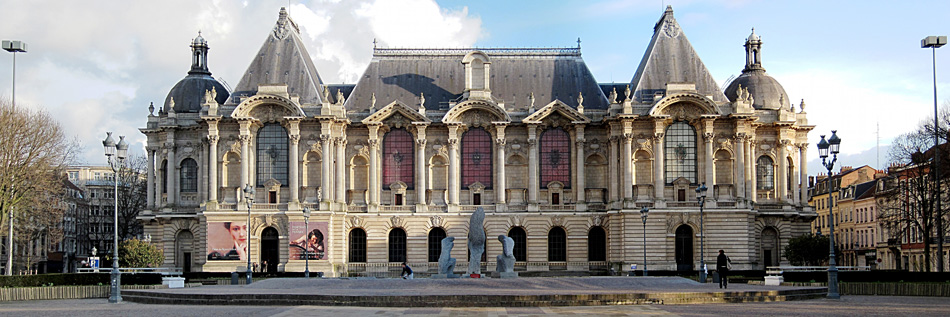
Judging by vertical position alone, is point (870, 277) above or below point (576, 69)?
below

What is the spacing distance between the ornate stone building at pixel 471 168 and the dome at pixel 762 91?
0.43ft

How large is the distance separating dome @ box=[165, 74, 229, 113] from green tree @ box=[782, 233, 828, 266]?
4032 cm

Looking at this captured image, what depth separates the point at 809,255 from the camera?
74.6 m

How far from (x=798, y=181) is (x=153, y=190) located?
45.6 m

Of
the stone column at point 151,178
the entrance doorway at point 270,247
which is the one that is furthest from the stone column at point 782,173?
the stone column at point 151,178

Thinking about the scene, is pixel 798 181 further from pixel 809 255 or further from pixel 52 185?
pixel 52 185

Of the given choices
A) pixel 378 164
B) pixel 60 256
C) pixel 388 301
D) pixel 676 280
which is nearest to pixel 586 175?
pixel 378 164

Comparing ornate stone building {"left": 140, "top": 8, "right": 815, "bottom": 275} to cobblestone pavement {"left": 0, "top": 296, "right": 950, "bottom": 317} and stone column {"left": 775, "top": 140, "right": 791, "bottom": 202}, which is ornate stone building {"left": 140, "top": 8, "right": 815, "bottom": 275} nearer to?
stone column {"left": 775, "top": 140, "right": 791, "bottom": 202}

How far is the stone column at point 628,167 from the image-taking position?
76.3 meters

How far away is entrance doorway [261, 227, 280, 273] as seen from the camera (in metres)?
76.8

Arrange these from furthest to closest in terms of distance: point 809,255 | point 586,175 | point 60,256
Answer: point 60,256 < point 586,175 < point 809,255

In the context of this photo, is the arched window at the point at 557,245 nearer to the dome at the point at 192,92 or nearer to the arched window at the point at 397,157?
the arched window at the point at 397,157

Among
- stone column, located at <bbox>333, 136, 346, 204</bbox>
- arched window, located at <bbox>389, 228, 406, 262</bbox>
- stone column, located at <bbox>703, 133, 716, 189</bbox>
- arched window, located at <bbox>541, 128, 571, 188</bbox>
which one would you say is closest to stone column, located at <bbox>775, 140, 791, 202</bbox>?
stone column, located at <bbox>703, 133, 716, 189</bbox>

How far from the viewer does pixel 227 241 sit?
7544 centimetres
